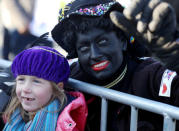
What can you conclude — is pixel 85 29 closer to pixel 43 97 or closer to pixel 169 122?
pixel 43 97

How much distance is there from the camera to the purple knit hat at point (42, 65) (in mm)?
1859

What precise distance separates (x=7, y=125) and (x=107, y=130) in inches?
24.5

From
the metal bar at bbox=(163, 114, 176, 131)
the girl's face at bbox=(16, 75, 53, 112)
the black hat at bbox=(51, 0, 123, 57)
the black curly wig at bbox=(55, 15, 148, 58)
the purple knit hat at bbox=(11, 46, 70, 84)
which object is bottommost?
the girl's face at bbox=(16, 75, 53, 112)

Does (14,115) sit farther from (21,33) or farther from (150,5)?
(21,33)

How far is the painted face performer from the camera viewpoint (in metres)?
1.87

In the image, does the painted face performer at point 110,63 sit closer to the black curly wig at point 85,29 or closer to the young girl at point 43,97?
the black curly wig at point 85,29

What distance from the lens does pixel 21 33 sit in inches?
150

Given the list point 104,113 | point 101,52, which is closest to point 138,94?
point 104,113

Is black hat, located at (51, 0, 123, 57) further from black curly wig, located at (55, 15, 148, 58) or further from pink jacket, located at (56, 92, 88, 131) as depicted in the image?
pink jacket, located at (56, 92, 88, 131)

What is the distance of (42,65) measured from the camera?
1861 millimetres

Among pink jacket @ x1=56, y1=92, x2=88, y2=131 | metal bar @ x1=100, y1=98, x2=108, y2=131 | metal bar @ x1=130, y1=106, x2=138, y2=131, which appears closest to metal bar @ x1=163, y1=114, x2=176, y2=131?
metal bar @ x1=130, y1=106, x2=138, y2=131

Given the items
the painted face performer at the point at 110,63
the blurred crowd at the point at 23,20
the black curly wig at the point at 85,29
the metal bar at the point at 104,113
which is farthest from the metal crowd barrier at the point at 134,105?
the blurred crowd at the point at 23,20

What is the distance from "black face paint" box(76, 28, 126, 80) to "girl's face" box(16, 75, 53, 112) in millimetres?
307

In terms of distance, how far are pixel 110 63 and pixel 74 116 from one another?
0.40 meters
